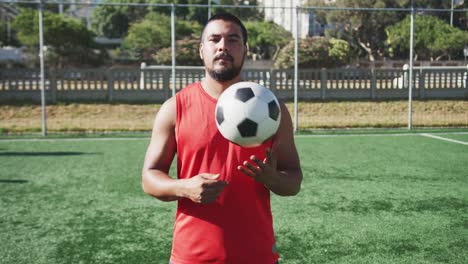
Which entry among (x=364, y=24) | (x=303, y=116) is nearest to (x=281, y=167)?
(x=303, y=116)

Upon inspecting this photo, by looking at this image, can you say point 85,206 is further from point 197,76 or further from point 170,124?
point 197,76

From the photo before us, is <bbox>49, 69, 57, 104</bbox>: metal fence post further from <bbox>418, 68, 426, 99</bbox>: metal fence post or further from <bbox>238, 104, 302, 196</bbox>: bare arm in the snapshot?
<bbox>238, 104, 302, 196</bbox>: bare arm

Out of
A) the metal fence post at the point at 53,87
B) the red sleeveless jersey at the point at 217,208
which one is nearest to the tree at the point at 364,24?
the metal fence post at the point at 53,87

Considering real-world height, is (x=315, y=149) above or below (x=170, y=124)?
below

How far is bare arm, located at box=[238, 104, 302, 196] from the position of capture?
7.18 feet

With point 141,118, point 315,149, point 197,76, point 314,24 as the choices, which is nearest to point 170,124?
point 315,149

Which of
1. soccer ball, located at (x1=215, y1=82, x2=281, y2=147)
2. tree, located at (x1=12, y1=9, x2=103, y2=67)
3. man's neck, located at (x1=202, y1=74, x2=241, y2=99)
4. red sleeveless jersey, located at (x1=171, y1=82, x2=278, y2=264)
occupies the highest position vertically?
tree, located at (x1=12, y1=9, x2=103, y2=67)

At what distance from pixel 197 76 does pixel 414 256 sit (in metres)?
13.3

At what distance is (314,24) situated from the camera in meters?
61.8

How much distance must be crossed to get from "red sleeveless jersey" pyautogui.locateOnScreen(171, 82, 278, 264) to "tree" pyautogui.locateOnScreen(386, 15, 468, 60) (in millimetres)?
40248

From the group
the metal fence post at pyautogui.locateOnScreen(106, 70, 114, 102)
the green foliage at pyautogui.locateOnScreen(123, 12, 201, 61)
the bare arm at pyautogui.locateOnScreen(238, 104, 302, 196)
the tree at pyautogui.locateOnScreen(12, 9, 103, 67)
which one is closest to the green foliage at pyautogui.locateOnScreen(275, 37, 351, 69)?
the metal fence post at pyautogui.locateOnScreen(106, 70, 114, 102)

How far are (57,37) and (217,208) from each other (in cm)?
4118

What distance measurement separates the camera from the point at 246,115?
92.6 inches

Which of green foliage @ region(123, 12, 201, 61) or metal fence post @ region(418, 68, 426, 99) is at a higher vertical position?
green foliage @ region(123, 12, 201, 61)
